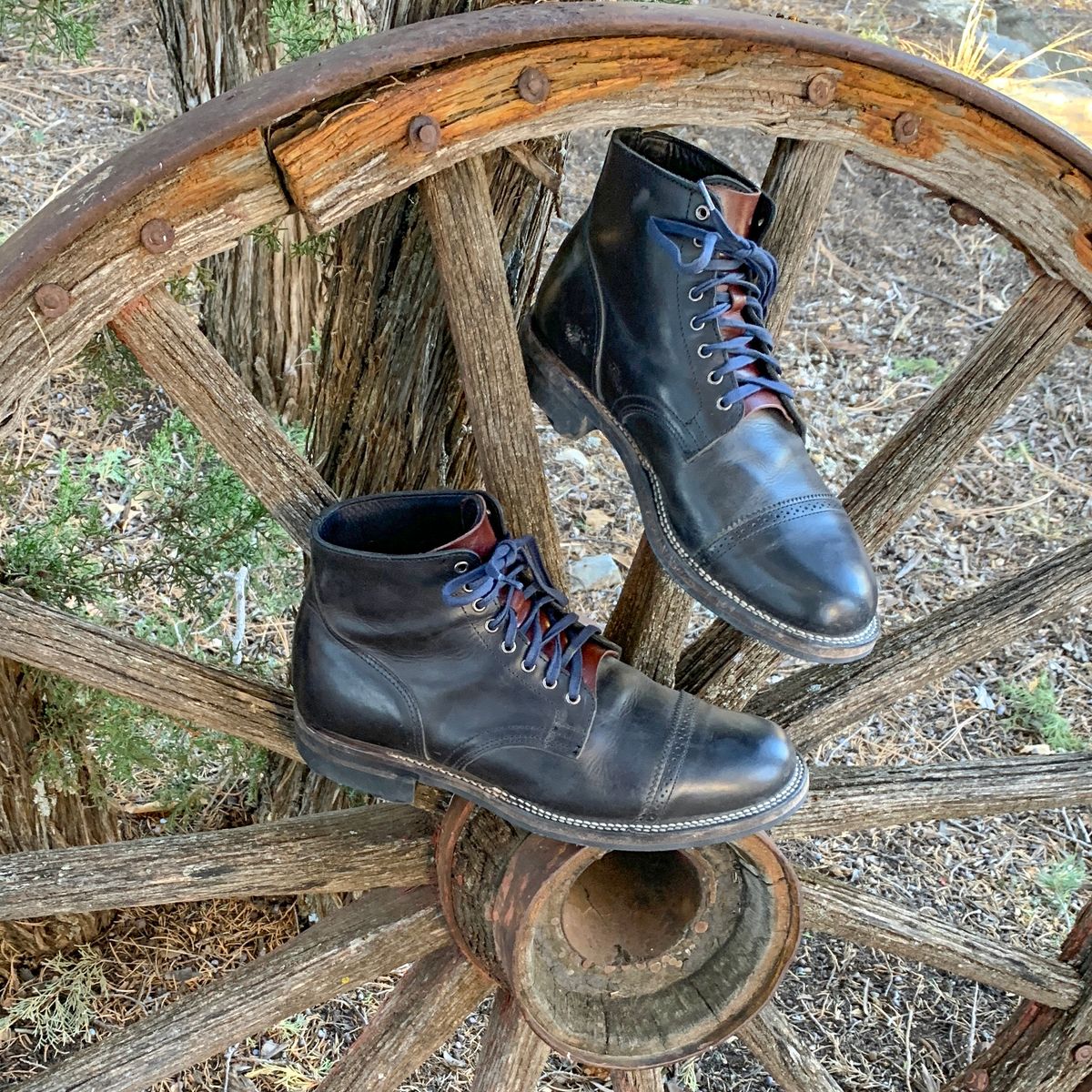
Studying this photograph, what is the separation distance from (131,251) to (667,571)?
1.87ft

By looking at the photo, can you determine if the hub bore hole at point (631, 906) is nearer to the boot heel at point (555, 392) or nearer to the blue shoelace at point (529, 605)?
the blue shoelace at point (529, 605)

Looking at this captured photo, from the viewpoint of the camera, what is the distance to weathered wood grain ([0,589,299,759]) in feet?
3.72

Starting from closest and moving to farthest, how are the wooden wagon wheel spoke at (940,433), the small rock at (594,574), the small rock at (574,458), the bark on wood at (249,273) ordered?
the wooden wagon wheel spoke at (940,433)
the bark on wood at (249,273)
the small rock at (594,574)
the small rock at (574,458)

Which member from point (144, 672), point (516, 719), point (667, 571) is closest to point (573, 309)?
point (667, 571)

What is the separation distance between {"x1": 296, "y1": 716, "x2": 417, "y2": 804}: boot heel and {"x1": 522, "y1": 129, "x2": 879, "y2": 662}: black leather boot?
1.17 ft

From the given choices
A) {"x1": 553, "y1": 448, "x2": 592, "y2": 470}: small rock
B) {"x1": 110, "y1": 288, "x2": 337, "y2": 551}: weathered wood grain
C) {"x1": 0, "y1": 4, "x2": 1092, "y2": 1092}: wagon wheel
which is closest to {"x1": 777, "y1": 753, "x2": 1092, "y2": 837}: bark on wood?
{"x1": 0, "y1": 4, "x2": 1092, "y2": 1092}: wagon wheel

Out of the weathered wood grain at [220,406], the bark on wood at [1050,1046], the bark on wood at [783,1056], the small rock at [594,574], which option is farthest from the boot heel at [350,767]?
the small rock at [594,574]

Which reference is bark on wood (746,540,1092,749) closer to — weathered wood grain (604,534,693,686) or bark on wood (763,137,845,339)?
weathered wood grain (604,534,693,686)

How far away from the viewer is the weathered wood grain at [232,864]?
3.93 ft

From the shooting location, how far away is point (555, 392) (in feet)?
4.02

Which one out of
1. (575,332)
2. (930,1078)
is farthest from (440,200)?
(930,1078)

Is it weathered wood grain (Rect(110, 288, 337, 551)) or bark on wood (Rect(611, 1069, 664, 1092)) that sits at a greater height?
weathered wood grain (Rect(110, 288, 337, 551))

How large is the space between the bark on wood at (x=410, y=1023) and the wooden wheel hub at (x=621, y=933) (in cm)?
8

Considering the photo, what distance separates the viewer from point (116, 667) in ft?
3.79
